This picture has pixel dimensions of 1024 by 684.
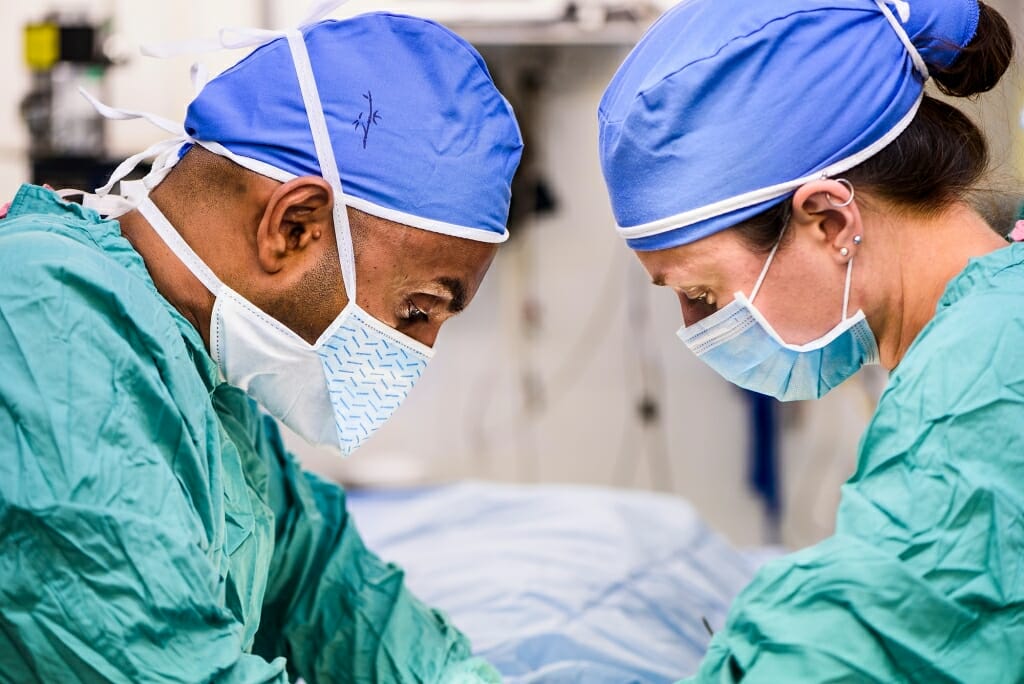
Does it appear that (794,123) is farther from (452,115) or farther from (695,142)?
(452,115)

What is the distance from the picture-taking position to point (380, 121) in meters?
1.31

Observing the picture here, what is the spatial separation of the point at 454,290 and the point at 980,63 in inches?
25.7

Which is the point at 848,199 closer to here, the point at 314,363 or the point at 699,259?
the point at 699,259

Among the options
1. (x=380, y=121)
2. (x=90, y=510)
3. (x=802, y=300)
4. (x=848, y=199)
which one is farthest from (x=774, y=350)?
(x=90, y=510)

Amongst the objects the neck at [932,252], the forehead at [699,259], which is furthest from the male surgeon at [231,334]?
the neck at [932,252]

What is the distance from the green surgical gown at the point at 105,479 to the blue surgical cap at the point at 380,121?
196 millimetres

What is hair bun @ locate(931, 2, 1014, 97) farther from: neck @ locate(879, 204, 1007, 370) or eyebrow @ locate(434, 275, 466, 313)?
eyebrow @ locate(434, 275, 466, 313)

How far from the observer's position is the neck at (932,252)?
1186 mm

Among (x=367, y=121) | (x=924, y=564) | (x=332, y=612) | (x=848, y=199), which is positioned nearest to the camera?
(x=924, y=564)

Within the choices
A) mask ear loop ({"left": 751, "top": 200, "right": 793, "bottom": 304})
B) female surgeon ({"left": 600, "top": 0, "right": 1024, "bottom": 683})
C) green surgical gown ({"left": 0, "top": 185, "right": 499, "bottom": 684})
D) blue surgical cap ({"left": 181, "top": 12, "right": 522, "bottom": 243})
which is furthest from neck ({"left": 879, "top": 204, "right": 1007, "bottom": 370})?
green surgical gown ({"left": 0, "top": 185, "right": 499, "bottom": 684})

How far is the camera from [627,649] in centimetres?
184

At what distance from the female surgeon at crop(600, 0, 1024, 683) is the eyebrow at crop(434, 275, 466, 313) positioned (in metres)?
0.22

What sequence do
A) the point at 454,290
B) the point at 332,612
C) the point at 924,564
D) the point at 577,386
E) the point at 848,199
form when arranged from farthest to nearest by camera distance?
the point at 577,386 < the point at 332,612 < the point at 454,290 < the point at 848,199 < the point at 924,564

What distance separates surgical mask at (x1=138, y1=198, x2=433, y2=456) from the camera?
52.1 inches
